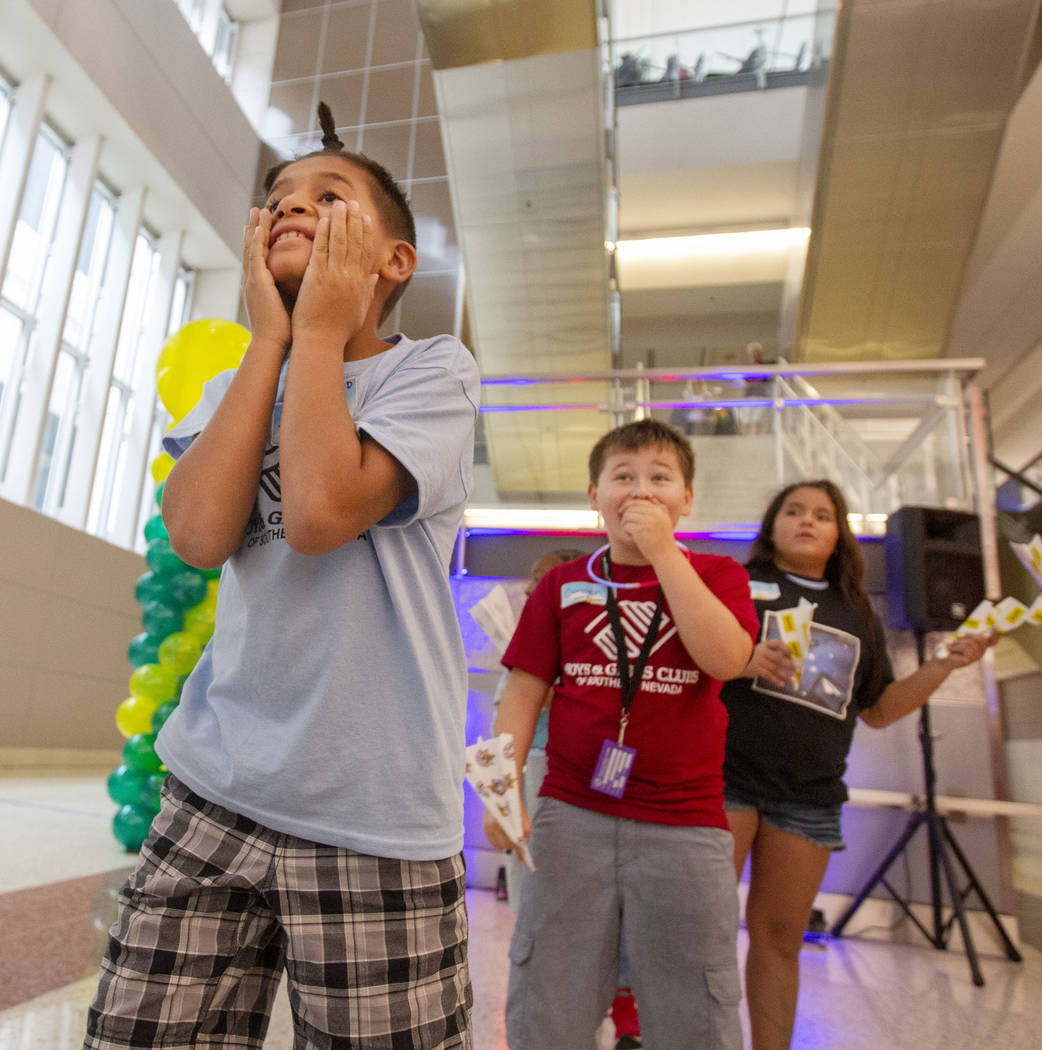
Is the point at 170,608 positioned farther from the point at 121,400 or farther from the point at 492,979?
the point at 121,400

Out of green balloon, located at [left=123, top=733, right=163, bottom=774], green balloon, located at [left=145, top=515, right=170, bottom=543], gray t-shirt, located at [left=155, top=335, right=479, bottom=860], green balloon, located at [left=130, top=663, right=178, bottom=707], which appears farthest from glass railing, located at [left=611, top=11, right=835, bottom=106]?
gray t-shirt, located at [left=155, top=335, right=479, bottom=860]

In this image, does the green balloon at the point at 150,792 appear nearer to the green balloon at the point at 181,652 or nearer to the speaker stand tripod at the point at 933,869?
the green balloon at the point at 181,652

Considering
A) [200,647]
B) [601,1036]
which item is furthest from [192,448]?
[200,647]

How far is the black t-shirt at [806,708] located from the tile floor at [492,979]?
32.9 inches

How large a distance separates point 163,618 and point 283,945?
2980mm

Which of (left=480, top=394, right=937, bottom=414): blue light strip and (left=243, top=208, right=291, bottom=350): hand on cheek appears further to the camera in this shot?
(left=480, top=394, right=937, bottom=414): blue light strip

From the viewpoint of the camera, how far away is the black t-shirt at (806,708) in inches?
68.6

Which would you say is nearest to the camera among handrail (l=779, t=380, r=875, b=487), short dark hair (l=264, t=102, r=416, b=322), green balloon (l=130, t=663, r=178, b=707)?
short dark hair (l=264, t=102, r=416, b=322)

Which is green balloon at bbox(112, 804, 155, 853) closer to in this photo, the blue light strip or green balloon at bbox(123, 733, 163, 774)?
green balloon at bbox(123, 733, 163, 774)

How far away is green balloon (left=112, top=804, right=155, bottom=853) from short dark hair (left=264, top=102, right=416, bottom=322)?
2.96m

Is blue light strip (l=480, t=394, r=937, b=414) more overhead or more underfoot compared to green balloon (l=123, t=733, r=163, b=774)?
more overhead

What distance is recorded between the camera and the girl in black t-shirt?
65.4 inches

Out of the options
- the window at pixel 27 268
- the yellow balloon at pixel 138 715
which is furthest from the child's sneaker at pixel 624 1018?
the window at pixel 27 268

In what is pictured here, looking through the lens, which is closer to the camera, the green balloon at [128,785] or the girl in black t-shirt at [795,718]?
the girl in black t-shirt at [795,718]
